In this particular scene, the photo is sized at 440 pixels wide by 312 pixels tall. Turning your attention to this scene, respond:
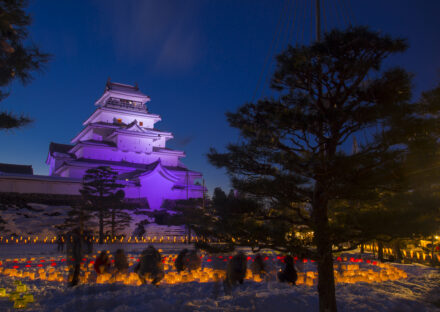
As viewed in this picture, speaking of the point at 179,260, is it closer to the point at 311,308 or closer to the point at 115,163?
the point at 311,308

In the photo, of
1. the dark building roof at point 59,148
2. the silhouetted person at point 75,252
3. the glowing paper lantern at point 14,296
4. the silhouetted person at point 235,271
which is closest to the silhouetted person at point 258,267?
the silhouetted person at point 235,271

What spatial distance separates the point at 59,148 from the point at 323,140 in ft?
142

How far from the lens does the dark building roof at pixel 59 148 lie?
4259cm

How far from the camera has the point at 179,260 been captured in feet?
37.3

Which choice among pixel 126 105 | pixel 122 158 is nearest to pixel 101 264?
pixel 122 158

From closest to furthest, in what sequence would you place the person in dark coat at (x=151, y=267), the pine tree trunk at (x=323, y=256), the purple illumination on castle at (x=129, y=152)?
1. the pine tree trunk at (x=323, y=256)
2. the person in dark coat at (x=151, y=267)
3. the purple illumination on castle at (x=129, y=152)

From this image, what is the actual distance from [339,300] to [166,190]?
31.9 meters

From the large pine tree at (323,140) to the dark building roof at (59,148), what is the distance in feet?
135

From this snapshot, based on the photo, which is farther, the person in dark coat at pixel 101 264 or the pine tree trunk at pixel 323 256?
the person in dark coat at pixel 101 264

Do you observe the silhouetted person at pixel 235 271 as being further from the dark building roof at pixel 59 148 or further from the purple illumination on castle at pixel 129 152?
the dark building roof at pixel 59 148

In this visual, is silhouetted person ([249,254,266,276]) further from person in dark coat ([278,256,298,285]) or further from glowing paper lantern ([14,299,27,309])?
glowing paper lantern ([14,299,27,309])

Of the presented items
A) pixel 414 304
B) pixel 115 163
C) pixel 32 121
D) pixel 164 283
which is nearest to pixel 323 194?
pixel 414 304

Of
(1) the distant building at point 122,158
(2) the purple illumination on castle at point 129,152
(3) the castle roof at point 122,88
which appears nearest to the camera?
(1) the distant building at point 122,158

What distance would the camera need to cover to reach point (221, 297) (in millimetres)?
8312
